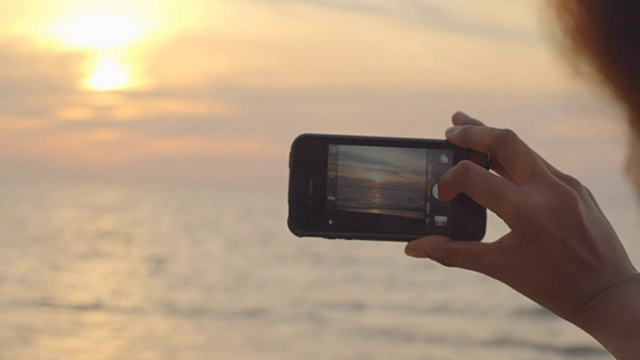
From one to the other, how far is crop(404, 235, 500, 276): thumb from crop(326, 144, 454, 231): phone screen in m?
0.29

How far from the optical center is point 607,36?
823 millimetres

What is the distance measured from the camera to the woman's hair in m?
0.83

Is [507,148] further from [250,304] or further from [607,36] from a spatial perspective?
[250,304]

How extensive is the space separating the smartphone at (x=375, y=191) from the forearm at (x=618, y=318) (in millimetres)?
574

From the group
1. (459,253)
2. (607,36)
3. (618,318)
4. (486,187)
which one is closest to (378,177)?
(459,253)

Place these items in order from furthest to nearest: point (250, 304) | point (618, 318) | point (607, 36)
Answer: point (250, 304) → point (618, 318) → point (607, 36)

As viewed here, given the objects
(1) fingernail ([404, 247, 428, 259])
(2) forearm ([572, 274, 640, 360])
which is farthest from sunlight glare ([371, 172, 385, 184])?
(2) forearm ([572, 274, 640, 360])

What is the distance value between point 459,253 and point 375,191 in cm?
57

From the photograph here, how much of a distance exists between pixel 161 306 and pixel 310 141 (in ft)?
60.3

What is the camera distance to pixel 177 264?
27609mm

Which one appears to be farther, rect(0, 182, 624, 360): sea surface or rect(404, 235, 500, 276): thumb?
rect(0, 182, 624, 360): sea surface

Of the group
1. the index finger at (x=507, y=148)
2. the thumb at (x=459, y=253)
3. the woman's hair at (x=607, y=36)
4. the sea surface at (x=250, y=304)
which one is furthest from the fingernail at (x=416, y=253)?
the sea surface at (x=250, y=304)

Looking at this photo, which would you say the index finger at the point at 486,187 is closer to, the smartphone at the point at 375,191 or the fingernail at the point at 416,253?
the fingernail at the point at 416,253

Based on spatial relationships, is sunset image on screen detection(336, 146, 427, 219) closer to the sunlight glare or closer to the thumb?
the sunlight glare
